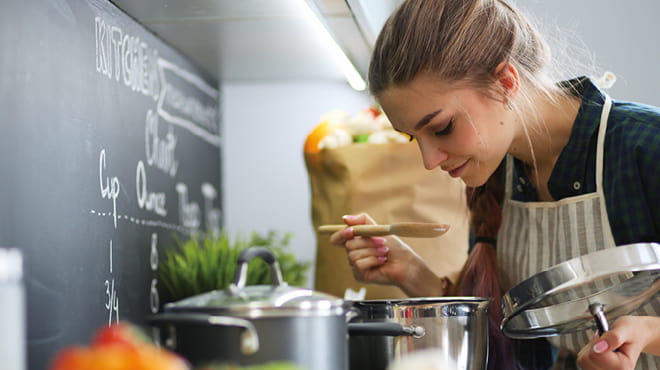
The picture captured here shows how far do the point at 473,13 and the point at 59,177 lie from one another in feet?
2.06

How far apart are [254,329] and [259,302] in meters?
0.03

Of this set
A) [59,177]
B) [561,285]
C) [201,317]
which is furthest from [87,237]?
[561,285]

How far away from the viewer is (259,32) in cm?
158

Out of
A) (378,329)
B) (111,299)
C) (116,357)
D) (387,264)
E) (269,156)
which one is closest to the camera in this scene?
(116,357)

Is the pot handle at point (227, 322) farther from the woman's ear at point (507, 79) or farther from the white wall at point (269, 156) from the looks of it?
the white wall at point (269, 156)

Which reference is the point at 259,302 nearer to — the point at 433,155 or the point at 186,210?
the point at 433,155

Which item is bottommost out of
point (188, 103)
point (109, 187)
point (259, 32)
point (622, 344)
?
point (622, 344)

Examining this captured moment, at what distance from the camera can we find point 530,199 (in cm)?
138

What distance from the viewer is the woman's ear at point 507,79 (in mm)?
1137

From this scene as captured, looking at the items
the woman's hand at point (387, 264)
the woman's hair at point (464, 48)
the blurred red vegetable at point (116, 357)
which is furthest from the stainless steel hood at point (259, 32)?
the blurred red vegetable at point (116, 357)

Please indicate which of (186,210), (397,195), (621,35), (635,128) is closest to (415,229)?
(635,128)

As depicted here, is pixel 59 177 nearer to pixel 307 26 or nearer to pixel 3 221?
pixel 3 221

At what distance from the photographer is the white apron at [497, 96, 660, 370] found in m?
1.23

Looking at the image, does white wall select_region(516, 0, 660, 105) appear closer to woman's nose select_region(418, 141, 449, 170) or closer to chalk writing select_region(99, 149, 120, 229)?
woman's nose select_region(418, 141, 449, 170)
